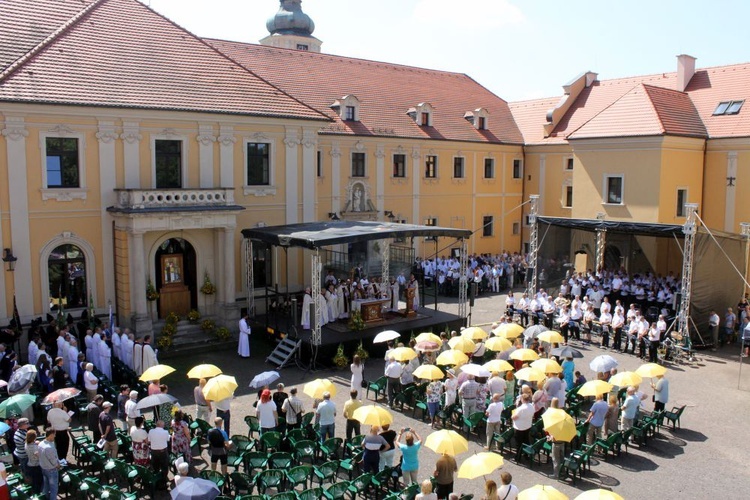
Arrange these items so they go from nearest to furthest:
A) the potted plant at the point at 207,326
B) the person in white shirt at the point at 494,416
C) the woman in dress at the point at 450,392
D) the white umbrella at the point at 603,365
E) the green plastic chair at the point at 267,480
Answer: the green plastic chair at the point at 267,480, the person in white shirt at the point at 494,416, the woman in dress at the point at 450,392, the white umbrella at the point at 603,365, the potted plant at the point at 207,326

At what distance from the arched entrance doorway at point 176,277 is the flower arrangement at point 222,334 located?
163 centimetres

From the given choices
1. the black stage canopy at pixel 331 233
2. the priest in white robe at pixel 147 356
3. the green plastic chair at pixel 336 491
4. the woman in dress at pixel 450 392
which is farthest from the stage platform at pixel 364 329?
the green plastic chair at pixel 336 491

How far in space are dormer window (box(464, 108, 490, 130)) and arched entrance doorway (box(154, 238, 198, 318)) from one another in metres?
19.7

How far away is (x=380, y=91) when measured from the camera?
35.2m

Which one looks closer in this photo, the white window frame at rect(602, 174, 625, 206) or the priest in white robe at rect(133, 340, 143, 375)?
the priest in white robe at rect(133, 340, 143, 375)

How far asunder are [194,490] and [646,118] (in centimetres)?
2510

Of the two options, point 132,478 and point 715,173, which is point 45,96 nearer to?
point 132,478

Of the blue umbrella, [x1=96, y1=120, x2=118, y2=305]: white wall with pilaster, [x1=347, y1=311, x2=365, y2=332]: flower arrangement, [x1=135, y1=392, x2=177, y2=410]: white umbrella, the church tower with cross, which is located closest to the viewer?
the blue umbrella

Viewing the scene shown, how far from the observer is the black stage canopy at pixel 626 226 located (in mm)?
22406

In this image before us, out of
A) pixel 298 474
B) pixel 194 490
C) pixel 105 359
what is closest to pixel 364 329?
pixel 105 359

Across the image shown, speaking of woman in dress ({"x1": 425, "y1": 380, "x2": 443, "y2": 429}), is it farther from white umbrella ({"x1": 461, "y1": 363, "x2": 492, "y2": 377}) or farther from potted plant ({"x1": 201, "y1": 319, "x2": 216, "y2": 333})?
potted plant ({"x1": 201, "y1": 319, "x2": 216, "y2": 333})

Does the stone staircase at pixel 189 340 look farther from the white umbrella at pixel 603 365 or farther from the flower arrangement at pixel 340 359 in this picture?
the white umbrella at pixel 603 365

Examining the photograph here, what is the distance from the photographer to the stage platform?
20938 mm

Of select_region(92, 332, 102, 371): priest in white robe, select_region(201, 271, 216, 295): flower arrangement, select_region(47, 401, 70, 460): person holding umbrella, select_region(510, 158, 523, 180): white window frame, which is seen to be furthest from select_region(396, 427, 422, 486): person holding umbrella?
select_region(510, 158, 523, 180): white window frame
